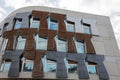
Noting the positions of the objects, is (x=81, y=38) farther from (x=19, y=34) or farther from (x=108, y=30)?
(x=19, y=34)

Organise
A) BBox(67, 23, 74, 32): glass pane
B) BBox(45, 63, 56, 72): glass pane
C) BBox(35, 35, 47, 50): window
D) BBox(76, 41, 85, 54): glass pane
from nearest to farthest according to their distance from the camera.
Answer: BBox(45, 63, 56, 72): glass pane → BBox(35, 35, 47, 50): window → BBox(76, 41, 85, 54): glass pane → BBox(67, 23, 74, 32): glass pane

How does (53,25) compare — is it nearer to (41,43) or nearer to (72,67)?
(41,43)

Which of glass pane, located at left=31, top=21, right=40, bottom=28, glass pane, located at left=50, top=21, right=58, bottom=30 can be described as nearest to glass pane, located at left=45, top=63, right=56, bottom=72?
glass pane, located at left=50, top=21, right=58, bottom=30

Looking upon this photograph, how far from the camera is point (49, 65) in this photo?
1374cm

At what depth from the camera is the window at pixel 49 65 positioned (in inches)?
532

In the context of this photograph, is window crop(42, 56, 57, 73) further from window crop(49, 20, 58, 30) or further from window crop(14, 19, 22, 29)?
window crop(14, 19, 22, 29)

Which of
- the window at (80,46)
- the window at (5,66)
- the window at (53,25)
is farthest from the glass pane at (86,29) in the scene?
the window at (5,66)

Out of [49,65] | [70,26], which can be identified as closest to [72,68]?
[49,65]

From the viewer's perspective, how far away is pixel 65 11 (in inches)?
682

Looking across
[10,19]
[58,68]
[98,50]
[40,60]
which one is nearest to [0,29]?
[10,19]

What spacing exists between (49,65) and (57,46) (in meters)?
1.86

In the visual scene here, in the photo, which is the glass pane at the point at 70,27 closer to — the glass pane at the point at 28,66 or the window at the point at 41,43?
the window at the point at 41,43

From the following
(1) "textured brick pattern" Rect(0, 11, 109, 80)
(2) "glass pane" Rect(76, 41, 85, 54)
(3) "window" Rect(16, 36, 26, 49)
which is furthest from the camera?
(2) "glass pane" Rect(76, 41, 85, 54)

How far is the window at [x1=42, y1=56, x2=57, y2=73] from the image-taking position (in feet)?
44.3
